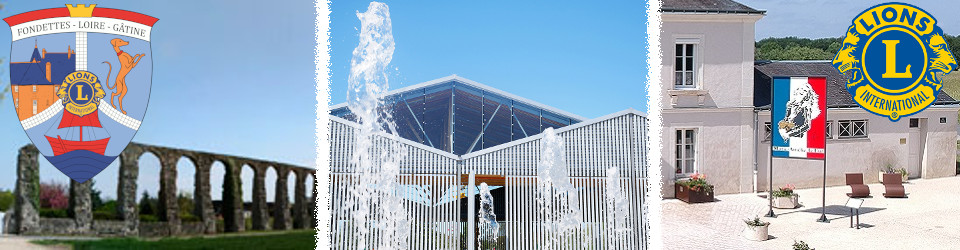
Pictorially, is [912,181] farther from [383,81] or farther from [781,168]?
[383,81]

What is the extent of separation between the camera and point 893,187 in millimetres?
12312

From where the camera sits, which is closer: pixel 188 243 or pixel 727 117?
pixel 188 243

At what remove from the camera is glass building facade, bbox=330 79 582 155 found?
1234 centimetres

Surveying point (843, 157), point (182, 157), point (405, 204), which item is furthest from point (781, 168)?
point (182, 157)

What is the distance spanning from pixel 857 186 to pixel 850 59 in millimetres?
3206

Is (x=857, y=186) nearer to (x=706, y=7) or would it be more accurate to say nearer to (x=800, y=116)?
(x=800, y=116)

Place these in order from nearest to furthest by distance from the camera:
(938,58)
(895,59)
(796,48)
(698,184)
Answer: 1. (698,184)
2. (895,59)
3. (938,58)
4. (796,48)

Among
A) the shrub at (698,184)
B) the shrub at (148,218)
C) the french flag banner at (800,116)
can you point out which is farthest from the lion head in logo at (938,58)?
the shrub at (148,218)

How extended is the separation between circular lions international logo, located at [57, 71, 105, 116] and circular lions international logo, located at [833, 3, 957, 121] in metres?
12.0

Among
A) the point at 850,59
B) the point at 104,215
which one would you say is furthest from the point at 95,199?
the point at 850,59

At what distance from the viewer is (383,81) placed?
10141 millimetres

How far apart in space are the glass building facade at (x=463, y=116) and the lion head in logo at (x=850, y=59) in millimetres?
5621

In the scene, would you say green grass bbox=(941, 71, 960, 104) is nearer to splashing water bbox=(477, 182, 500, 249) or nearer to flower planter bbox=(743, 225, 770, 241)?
flower planter bbox=(743, 225, 770, 241)

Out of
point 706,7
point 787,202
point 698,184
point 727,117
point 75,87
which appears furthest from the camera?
point 727,117
